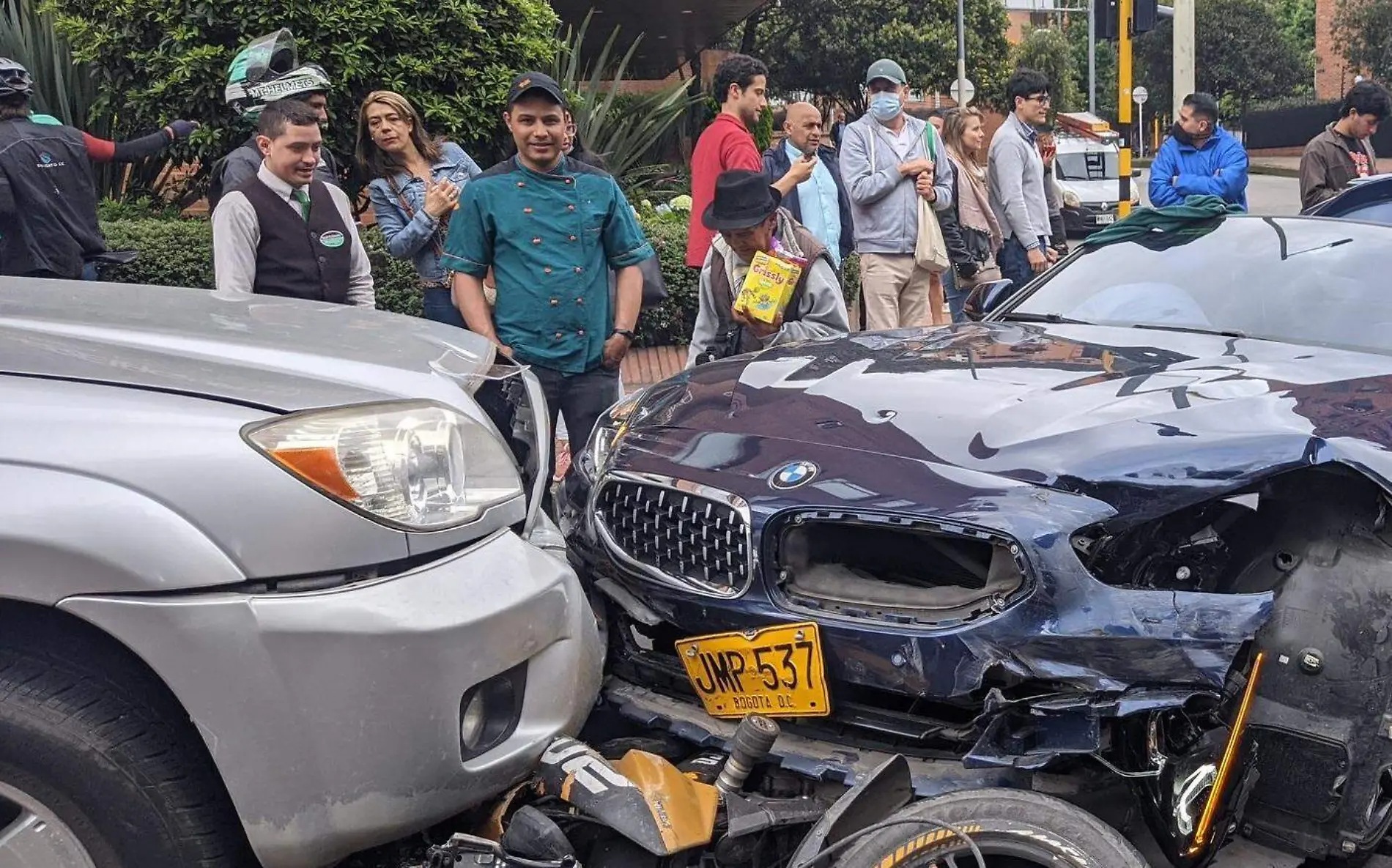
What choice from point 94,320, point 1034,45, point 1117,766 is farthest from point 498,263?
point 1034,45

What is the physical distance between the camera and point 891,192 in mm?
6711

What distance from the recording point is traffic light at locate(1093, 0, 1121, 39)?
44.0ft

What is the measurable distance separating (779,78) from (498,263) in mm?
35118

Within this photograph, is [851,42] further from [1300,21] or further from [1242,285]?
[1300,21]

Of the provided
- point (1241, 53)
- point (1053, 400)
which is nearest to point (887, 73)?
point (1053, 400)

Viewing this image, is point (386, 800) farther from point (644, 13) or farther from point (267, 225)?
point (644, 13)

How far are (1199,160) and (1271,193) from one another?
83.2ft

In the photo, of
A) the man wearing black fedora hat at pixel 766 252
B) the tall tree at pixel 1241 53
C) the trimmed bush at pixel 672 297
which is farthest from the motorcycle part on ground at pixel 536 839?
the tall tree at pixel 1241 53

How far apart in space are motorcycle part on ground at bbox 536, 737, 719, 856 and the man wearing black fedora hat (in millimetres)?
1991

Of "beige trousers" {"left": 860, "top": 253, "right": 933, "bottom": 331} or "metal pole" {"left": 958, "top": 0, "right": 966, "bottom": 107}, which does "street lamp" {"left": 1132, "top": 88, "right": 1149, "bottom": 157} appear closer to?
"metal pole" {"left": 958, "top": 0, "right": 966, "bottom": 107}

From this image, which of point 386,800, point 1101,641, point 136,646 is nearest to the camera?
point 136,646

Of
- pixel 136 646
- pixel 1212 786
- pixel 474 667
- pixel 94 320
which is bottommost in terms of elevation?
pixel 1212 786

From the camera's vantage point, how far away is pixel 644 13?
1759 centimetres

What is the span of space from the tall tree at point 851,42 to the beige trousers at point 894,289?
2938 centimetres
